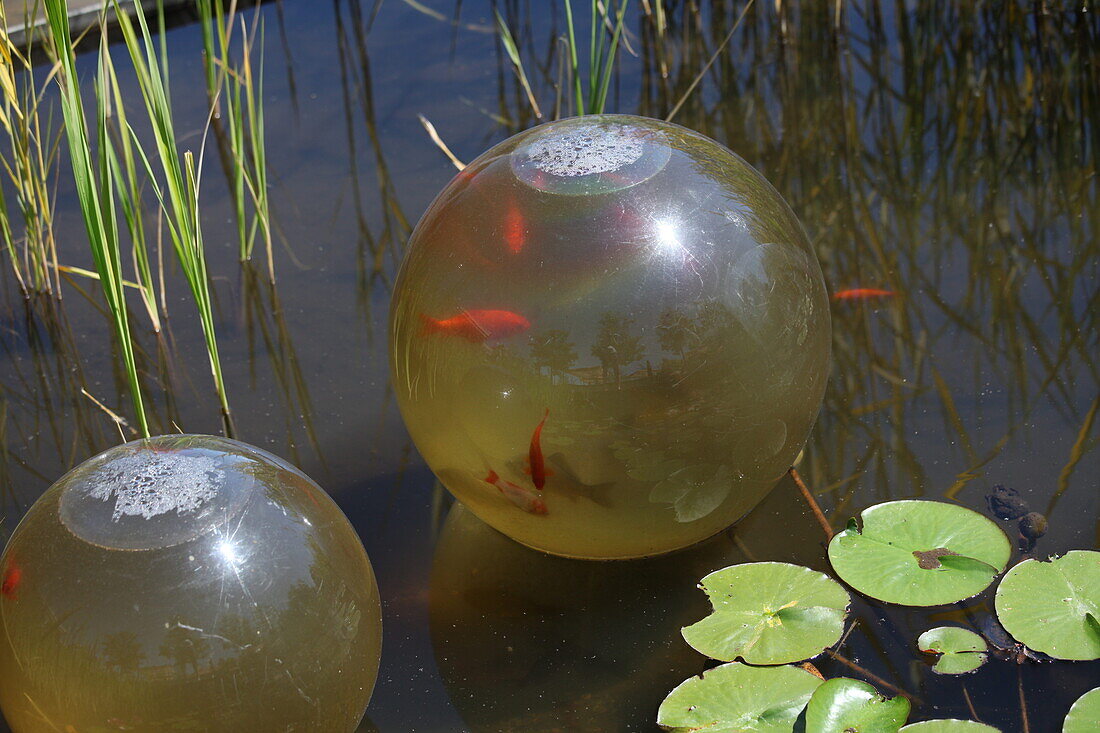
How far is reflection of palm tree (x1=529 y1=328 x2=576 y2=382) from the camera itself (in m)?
2.03

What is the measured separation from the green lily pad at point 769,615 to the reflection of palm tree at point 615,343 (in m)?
0.56

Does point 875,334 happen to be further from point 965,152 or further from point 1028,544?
point 965,152

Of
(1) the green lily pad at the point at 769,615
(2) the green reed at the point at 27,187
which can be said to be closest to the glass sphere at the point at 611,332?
(1) the green lily pad at the point at 769,615

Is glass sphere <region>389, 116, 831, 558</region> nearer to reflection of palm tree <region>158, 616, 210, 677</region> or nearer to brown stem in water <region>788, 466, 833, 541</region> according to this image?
brown stem in water <region>788, 466, 833, 541</region>

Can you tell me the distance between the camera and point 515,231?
6.84 feet

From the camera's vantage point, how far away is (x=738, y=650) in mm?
2154

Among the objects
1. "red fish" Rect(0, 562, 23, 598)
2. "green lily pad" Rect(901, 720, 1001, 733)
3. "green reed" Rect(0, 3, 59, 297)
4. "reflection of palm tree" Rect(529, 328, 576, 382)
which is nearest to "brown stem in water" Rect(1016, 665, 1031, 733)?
"green lily pad" Rect(901, 720, 1001, 733)

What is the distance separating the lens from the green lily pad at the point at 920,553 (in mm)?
2264

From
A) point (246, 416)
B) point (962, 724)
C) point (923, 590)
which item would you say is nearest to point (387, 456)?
point (246, 416)

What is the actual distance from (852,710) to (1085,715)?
0.39m

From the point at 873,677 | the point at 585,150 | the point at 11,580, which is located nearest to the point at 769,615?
the point at 873,677

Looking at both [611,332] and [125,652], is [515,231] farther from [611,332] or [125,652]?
[125,652]

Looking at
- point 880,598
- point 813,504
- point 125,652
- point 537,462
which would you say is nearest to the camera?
point 125,652

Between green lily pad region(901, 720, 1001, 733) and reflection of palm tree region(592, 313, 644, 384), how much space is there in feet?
2.53
